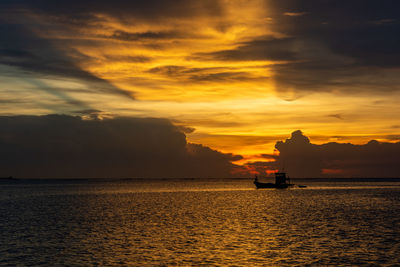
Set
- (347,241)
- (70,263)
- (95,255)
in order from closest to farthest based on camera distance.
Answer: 1. (70,263)
2. (95,255)
3. (347,241)

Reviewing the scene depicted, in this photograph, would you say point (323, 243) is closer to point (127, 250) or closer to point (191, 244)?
point (191, 244)

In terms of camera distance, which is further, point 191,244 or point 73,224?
point 73,224

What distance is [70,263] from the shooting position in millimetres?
35031

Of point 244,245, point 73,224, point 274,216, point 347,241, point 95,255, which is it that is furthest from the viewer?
point 274,216

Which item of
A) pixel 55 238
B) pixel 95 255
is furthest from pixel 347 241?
pixel 55 238

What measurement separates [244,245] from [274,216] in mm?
31780

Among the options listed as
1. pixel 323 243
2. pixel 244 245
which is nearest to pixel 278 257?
pixel 244 245

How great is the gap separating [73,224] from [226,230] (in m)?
23.5

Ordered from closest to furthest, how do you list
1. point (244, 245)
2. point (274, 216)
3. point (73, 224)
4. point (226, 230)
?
point (244, 245) < point (226, 230) < point (73, 224) < point (274, 216)

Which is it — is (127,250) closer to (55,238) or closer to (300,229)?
(55,238)

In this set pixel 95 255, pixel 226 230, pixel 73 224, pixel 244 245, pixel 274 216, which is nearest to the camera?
pixel 95 255

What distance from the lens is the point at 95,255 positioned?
38.2 metres

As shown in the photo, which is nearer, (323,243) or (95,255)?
(95,255)

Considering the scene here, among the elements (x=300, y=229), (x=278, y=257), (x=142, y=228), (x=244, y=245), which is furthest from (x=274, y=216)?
(x=278, y=257)
